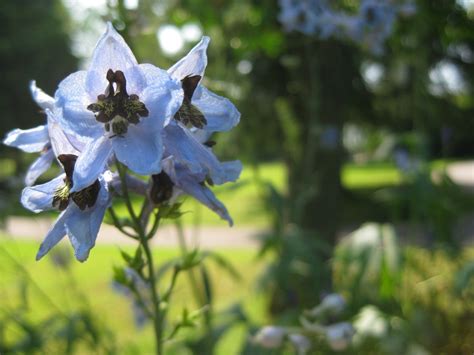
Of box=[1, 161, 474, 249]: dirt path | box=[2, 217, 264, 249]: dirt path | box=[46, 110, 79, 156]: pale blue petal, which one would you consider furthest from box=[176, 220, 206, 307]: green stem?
box=[2, 217, 264, 249]: dirt path

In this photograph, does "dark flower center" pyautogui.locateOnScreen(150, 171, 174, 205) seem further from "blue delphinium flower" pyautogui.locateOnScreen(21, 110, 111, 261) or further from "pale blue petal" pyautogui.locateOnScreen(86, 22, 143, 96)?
"pale blue petal" pyautogui.locateOnScreen(86, 22, 143, 96)

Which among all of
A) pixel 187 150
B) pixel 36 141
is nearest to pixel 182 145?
pixel 187 150

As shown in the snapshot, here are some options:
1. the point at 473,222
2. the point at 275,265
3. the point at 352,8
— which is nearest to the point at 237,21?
the point at 352,8

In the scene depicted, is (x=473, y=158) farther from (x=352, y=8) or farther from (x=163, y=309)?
(x=163, y=309)

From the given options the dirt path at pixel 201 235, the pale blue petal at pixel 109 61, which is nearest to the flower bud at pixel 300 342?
the pale blue petal at pixel 109 61

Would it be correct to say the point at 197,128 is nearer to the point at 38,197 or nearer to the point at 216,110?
the point at 216,110

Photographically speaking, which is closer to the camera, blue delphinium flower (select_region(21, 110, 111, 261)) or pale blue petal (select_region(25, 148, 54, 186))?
blue delphinium flower (select_region(21, 110, 111, 261))

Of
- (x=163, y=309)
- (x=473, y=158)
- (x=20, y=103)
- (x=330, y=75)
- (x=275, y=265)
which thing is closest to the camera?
(x=163, y=309)
